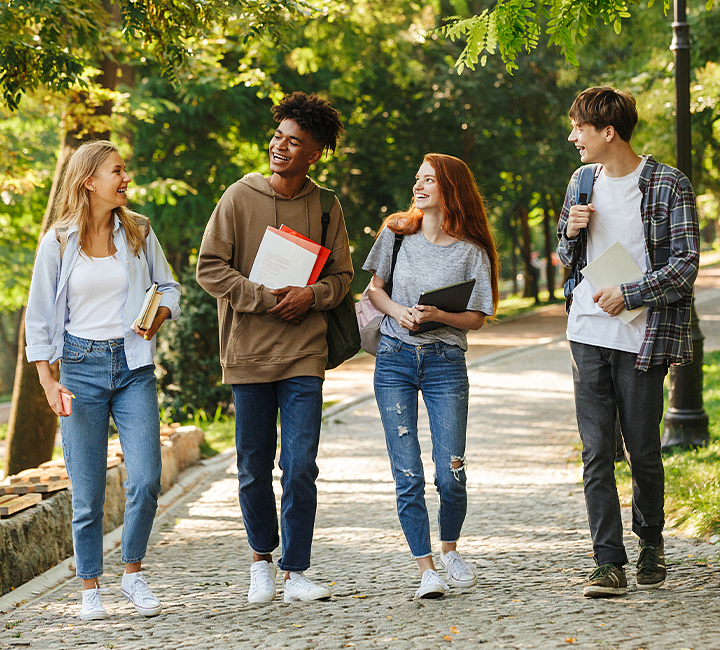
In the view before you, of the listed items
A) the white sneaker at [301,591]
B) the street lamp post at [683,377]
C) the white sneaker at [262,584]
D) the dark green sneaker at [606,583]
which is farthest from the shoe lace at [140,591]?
the street lamp post at [683,377]

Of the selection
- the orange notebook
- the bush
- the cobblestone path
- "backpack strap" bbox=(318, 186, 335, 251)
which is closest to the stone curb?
the cobblestone path

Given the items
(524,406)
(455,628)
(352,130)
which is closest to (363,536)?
(455,628)

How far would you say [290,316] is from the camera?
12.6 feet

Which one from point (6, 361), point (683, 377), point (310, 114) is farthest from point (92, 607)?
point (6, 361)

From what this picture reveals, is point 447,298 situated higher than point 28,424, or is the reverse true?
point 447,298

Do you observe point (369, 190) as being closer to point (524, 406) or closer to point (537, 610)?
point (524, 406)

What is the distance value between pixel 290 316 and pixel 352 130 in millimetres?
20072

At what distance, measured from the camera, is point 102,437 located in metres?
3.98

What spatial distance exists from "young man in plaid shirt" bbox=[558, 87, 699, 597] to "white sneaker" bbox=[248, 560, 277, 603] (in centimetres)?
147

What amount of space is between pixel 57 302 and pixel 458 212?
192cm

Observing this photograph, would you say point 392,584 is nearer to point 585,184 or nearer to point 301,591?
point 301,591

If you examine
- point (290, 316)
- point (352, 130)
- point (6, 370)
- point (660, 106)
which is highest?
point (352, 130)

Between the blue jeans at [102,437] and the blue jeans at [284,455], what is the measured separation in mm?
430

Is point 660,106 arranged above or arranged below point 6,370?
above
